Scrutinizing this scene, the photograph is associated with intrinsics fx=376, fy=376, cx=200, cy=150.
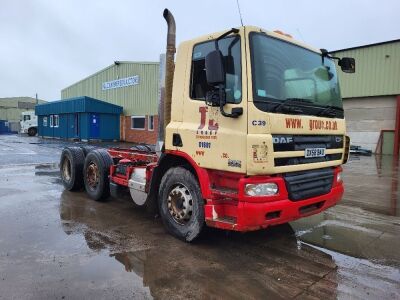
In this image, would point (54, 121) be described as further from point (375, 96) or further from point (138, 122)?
point (375, 96)

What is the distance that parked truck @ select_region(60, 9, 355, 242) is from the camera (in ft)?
14.4

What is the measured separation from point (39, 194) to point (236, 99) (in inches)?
234

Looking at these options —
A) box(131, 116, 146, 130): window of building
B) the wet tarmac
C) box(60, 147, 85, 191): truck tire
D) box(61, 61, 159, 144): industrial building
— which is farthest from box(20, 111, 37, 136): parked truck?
the wet tarmac

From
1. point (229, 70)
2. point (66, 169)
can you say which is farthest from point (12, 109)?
point (229, 70)

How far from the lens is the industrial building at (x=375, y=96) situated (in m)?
21.6

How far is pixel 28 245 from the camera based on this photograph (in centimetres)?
512

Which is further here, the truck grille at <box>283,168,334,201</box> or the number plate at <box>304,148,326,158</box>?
the number plate at <box>304,148,326,158</box>

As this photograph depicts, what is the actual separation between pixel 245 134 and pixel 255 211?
90 centimetres

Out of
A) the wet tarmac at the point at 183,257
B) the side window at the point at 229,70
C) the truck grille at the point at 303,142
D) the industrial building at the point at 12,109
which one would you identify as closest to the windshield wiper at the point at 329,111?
the truck grille at the point at 303,142

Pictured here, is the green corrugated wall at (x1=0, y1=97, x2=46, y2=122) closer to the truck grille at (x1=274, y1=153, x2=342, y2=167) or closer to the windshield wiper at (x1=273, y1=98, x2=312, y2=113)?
the truck grille at (x1=274, y1=153, x2=342, y2=167)

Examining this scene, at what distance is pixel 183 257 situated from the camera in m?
4.81

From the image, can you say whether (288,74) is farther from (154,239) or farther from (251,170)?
(154,239)

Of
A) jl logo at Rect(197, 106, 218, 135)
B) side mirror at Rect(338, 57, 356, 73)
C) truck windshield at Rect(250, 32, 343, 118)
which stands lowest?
jl logo at Rect(197, 106, 218, 135)

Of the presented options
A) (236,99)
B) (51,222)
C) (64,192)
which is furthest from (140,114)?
(236,99)
